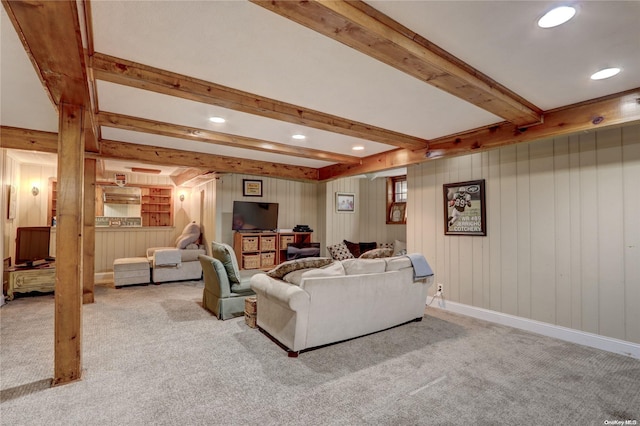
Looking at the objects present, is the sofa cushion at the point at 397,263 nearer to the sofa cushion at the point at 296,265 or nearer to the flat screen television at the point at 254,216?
the sofa cushion at the point at 296,265

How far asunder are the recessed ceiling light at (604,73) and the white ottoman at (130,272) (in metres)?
6.75

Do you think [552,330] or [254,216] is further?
[254,216]

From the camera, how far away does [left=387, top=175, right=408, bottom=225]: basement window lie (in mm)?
6711

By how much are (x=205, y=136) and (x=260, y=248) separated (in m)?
A: 3.04

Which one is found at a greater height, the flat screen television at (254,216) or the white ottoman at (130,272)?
the flat screen television at (254,216)

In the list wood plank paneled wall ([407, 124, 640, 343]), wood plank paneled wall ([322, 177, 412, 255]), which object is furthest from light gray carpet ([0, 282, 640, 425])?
wood plank paneled wall ([322, 177, 412, 255])

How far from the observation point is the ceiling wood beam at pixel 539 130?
2600 mm

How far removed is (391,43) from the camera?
1.71 metres

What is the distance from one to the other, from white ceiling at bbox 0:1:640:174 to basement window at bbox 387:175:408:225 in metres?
3.46

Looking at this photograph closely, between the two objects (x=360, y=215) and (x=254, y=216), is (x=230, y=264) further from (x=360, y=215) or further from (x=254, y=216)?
(x=360, y=215)

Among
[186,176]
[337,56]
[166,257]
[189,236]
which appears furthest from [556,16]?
[186,176]

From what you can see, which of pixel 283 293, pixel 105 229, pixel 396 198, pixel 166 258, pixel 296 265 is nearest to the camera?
pixel 283 293

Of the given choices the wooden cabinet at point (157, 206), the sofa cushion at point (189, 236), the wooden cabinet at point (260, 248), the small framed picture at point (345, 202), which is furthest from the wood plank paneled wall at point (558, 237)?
the wooden cabinet at point (157, 206)

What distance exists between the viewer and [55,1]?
4.14 feet
